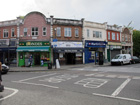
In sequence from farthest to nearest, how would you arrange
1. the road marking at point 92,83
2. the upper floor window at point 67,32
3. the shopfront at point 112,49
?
the shopfront at point 112,49 < the upper floor window at point 67,32 < the road marking at point 92,83

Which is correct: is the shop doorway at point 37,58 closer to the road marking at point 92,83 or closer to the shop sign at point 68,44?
the shop sign at point 68,44

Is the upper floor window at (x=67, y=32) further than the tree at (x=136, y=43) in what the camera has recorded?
No

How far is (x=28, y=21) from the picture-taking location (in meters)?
25.0

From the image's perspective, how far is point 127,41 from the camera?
37.2 meters

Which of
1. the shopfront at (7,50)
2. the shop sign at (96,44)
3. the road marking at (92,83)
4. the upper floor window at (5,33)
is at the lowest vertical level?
→ the road marking at (92,83)

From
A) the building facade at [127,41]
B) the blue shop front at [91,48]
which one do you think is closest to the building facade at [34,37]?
the blue shop front at [91,48]

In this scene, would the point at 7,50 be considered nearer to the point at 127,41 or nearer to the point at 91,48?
the point at 91,48

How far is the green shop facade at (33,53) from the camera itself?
2367 cm

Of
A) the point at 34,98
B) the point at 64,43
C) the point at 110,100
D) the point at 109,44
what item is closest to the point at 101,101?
the point at 110,100

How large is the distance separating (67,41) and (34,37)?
5.86m

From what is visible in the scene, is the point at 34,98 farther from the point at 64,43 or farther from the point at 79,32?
the point at 79,32

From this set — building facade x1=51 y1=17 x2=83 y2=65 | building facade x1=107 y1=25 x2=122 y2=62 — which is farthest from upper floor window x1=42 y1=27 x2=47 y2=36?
building facade x1=107 y1=25 x2=122 y2=62

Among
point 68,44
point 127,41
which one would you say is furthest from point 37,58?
point 127,41

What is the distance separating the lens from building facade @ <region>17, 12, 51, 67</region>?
24462mm
